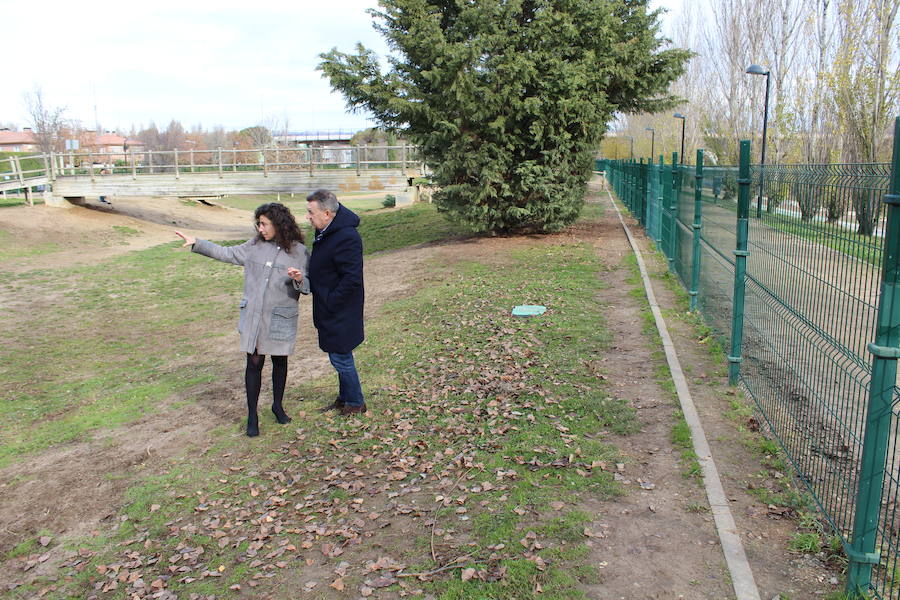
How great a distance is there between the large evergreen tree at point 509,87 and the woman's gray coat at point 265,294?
9.12m

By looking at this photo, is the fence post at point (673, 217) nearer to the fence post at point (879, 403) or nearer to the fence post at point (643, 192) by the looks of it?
the fence post at point (643, 192)

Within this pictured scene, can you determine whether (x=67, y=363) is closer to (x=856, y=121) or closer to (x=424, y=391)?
(x=424, y=391)

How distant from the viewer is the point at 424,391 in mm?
7160

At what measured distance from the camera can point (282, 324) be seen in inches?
235

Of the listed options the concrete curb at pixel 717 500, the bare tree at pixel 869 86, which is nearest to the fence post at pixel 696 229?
the concrete curb at pixel 717 500

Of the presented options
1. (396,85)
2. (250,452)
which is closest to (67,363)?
(250,452)

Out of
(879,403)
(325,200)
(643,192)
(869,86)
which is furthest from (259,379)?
(869,86)

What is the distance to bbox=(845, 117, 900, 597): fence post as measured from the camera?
313 cm

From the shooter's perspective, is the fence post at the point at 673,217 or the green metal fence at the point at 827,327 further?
the fence post at the point at 673,217

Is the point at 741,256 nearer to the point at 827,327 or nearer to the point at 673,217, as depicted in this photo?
the point at 827,327

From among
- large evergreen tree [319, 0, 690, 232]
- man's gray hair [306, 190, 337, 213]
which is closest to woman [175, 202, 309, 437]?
man's gray hair [306, 190, 337, 213]

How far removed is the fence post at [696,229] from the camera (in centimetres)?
877

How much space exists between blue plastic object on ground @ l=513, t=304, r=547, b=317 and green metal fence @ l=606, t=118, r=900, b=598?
2.50 meters

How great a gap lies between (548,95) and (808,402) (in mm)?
11307
